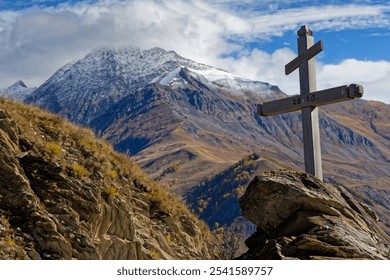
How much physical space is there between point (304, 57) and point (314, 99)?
0.96 meters

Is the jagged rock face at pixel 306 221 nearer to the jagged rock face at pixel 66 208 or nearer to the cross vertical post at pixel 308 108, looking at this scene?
the cross vertical post at pixel 308 108

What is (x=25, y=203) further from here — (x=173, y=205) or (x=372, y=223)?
(x=173, y=205)

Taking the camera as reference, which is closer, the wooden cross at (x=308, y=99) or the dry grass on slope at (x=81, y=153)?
the wooden cross at (x=308, y=99)

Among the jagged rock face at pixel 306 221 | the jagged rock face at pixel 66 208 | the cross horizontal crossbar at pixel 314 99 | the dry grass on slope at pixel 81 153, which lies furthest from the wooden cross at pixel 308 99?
the dry grass on slope at pixel 81 153

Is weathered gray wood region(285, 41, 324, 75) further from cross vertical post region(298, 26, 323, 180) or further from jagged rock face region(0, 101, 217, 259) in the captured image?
jagged rock face region(0, 101, 217, 259)

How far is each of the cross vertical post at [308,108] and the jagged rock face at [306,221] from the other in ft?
3.06

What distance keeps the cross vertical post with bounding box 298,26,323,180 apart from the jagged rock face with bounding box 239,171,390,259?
0.93 meters

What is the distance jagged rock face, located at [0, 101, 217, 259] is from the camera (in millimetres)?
12891

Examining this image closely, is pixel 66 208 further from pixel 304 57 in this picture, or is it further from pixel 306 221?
pixel 304 57

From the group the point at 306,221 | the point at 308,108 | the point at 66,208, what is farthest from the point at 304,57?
the point at 66,208

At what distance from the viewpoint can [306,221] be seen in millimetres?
12172

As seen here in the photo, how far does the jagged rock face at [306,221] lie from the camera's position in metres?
11.2

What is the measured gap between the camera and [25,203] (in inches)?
519

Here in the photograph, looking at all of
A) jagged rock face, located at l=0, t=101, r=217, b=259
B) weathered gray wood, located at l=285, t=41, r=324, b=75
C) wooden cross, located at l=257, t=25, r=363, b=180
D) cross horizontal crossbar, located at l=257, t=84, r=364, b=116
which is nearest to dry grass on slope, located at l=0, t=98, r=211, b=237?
jagged rock face, located at l=0, t=101, r=217, b=259
